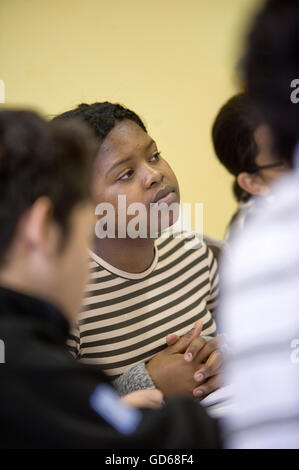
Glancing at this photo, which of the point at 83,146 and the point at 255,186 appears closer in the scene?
the point at 83,146

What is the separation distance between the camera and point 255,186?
1549 millimetres

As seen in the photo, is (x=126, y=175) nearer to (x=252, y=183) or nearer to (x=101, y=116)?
(x=101, y=116)

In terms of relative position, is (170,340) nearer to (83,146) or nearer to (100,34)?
(83,146)

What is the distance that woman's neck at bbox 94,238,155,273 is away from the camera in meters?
1.23

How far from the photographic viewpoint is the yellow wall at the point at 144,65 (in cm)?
176

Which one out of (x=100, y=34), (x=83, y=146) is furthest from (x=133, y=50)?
(x=83, y=146)

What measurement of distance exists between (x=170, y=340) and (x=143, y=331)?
6 centimetres

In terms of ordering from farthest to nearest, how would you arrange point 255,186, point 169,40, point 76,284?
point 169,40, point 255,186, point 76,284

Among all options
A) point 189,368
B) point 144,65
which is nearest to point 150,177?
point 189,368

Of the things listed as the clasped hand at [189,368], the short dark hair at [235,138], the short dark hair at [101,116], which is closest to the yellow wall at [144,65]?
the short dark hair at [235,138]

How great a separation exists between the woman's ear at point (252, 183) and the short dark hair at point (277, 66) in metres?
0.91

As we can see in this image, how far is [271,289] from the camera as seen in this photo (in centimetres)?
58

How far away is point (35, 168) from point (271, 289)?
293mm

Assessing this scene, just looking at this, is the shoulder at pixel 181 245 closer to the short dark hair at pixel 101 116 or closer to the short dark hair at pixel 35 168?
the short dark hair at pixel 101 116
